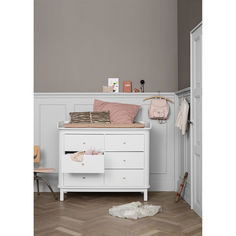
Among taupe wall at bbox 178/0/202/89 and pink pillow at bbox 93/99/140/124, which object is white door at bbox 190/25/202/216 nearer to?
taupe wall at bbox 178/0/202/89

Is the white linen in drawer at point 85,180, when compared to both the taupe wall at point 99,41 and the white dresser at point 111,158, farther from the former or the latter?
the taupe wall at point 99,41

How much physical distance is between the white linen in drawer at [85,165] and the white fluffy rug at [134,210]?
0.47m

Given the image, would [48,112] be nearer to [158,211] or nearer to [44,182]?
[44,182]

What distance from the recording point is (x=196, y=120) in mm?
3250

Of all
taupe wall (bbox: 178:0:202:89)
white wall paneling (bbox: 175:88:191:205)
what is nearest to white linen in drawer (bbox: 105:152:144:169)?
white wall paneling (bbox: 175:88:191:205)

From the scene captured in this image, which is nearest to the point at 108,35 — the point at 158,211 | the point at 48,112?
the point at 48,112

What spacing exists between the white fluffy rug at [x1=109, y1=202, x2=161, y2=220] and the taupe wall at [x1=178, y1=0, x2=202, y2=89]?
1527 mm

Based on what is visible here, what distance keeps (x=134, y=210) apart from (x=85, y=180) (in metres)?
0.78

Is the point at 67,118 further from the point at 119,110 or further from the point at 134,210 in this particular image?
the point at 134,210

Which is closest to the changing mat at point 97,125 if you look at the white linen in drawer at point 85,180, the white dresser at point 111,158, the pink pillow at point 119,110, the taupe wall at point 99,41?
the white dresser at point 111,158
